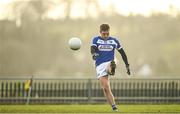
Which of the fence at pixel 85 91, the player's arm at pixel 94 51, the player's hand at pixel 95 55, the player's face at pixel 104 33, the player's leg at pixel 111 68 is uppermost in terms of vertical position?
the player's face at pixel 104 33

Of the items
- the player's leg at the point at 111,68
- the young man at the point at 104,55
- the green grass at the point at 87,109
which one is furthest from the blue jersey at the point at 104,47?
the green grass at the point at 87,109

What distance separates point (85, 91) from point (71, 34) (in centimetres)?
363

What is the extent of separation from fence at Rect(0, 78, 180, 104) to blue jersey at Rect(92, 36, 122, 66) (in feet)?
41.6

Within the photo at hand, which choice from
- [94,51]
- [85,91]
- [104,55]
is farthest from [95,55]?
[85,91]

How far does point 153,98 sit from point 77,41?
11.1m

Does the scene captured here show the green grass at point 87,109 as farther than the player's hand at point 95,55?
Yes

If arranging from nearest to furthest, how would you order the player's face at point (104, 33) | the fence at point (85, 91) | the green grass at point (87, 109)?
the player's face at point (104, 33) → the green grass at point (87, 109) → the fence at point (85, 91)

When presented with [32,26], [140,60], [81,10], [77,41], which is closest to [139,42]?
[140,60]

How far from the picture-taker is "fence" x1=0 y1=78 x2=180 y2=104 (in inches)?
1104

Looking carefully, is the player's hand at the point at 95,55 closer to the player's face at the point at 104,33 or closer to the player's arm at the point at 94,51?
the player's arm at the point at 94,51

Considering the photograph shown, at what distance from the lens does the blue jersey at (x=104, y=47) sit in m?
15.0

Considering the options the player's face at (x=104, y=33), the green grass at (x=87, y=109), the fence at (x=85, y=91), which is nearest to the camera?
the player's face at (x=104, y=33)

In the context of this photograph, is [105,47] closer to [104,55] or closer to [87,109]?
[104,55]

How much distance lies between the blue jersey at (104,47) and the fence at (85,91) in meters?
12.7
